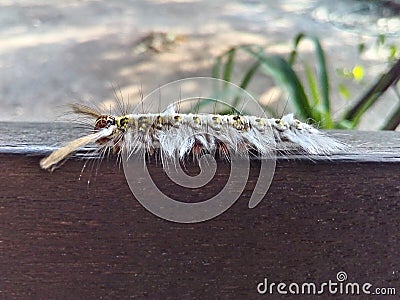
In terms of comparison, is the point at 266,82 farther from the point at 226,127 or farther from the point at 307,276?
the point at 307,276

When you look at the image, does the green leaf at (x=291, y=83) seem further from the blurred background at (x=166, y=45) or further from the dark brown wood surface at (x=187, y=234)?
the dark brown wood surface at (x=187, y=234)

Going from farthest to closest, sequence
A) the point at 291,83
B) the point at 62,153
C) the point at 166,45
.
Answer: the point at 166,45 < the point at 291,83 < the point at 62,153

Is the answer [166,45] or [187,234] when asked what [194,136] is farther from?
[166,45]

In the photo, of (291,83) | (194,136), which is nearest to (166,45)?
(291,83)

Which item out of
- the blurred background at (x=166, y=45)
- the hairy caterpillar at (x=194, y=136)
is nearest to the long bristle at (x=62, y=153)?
the hairy caterpillar at (x=194, y=136)

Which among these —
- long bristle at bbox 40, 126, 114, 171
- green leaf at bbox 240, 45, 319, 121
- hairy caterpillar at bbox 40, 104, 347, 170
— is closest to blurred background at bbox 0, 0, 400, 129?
green leaf at bbox 240, 45, 319, 121

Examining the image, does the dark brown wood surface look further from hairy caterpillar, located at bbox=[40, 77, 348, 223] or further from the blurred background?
the blurred background
